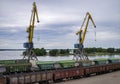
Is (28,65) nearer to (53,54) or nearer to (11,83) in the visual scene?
(11,83)

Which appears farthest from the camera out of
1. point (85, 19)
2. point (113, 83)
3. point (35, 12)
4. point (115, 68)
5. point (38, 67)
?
point (85, 19)

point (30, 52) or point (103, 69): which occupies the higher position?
point (30, 52)

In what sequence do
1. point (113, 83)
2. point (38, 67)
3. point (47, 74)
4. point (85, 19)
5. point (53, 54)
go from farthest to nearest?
point (53, 54) < point (85, 19) < point (38, 67) < point (113, 83) < point (47, 74)

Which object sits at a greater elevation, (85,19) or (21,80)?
(85,19)

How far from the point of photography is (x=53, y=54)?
191375mm

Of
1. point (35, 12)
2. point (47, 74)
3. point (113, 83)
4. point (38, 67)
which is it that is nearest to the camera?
point (47, 74)

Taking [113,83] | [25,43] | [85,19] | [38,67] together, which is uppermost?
[85,19]

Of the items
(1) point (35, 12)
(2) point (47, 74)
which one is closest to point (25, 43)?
(1) point (35, 12)

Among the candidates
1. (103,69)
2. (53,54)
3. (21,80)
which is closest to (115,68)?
(103,69)

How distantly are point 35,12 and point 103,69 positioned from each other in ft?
102

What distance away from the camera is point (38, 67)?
139 ft

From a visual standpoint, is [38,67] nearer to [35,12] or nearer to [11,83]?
[11,83]

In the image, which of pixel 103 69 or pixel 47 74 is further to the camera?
pixel 103 69

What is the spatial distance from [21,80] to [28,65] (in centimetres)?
959
